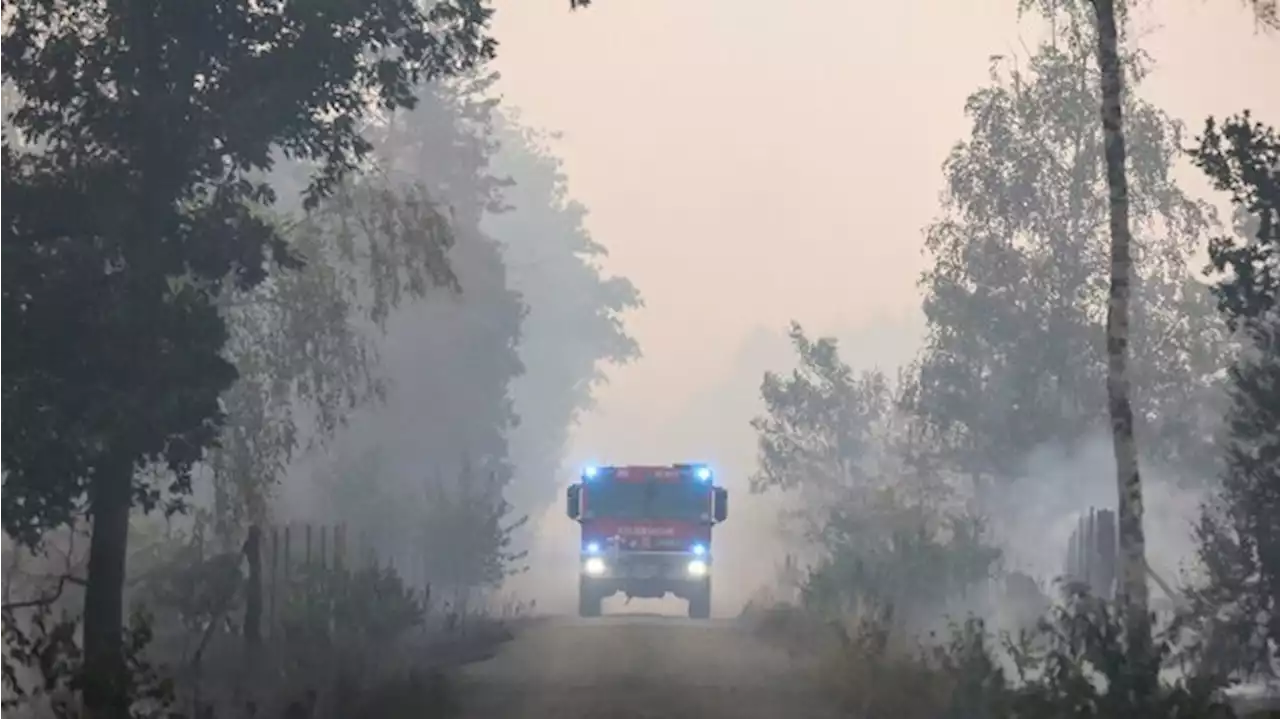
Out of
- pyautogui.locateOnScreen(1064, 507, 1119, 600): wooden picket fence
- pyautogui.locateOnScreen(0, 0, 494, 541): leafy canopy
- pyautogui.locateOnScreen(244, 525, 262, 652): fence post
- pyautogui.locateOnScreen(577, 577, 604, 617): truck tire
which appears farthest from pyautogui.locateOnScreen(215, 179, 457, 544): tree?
pyautogui.locateOnScreen(577, 577, 604, 617): truck tire

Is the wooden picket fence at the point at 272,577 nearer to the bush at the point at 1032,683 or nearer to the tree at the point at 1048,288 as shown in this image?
the bush at the point at 1032,683

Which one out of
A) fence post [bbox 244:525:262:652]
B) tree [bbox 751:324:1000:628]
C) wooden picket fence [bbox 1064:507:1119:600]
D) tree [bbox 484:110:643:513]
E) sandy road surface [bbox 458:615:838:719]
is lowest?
sandy road surface [bbox 458:615:838:719]

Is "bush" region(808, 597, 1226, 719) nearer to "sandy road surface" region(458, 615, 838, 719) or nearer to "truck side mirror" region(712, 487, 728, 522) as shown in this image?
"sandy road surface" region(458, 615, 838, 719)

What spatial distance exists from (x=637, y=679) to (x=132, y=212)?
761 cm

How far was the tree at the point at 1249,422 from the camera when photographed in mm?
18922

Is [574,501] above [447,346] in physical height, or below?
below

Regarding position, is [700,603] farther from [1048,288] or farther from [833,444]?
[833,444]

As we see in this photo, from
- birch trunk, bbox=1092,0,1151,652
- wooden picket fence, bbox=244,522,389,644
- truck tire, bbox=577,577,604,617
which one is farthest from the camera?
truck tire, bbox=577,577,604,617

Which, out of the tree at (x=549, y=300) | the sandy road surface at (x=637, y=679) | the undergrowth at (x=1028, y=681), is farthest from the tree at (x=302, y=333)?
the tree at (x=549, y=300)

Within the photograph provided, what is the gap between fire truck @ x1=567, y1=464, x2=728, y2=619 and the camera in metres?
41.1

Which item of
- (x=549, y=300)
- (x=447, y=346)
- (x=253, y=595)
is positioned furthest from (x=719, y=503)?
(x=549, y=300)

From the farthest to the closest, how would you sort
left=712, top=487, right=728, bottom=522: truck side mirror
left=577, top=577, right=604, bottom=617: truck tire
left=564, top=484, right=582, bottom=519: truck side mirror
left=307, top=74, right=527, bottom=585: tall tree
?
left=307, top=74, right=527, bottom=585: tall tree, left=577, top=577, right=604, bottom=617: truck tire, left=712, top=487, right=728, bottom=522: truck side mirror, left=564, top=484, right=582, bottom=519: truck side mirror

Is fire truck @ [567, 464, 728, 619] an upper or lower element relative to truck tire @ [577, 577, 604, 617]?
upper

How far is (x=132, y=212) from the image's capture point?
19406 mm
